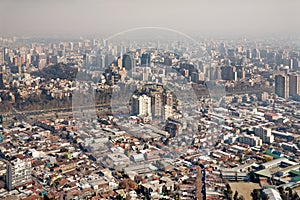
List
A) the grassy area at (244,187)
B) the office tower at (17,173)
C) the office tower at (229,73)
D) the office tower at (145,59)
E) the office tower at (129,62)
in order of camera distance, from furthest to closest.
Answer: the office tower at (229,73) < the office tower at (129,62) < the office tower at (145,59) < the office tower at (17,173) < the grassy area at (244,187)

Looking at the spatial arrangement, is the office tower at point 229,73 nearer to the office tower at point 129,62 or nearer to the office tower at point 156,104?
the office tower at point 129,62

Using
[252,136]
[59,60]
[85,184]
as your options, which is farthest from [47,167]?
[59,60]

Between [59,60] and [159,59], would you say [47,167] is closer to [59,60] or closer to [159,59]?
[159,59]

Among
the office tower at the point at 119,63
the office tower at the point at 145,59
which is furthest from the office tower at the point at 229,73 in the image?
the office tower at the point at 145,59

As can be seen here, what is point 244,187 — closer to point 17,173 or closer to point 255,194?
point 255,194

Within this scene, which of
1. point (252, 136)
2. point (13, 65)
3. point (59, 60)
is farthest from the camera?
point (13, 65)

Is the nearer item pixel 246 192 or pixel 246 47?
pixel 246 192

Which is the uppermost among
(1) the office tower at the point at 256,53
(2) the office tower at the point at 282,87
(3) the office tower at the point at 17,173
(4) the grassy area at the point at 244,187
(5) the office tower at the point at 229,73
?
(1) the office tower at the point at 256,53
